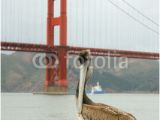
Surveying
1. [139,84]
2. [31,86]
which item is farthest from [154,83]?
[31,86]

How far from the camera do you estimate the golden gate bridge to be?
191 ft

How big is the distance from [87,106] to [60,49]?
52803 millimetres

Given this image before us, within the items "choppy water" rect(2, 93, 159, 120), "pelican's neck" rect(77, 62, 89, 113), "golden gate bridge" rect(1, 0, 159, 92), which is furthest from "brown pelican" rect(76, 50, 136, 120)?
"golden gate bridge" rect(1, 0, 159, 92)

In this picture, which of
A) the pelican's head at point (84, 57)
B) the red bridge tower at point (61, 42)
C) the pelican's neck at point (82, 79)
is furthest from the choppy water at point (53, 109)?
the red bridge tower at point (61, 42)

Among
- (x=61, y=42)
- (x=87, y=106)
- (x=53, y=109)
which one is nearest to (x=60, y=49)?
(x=61, y=42)

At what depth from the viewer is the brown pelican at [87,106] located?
686 centimetres

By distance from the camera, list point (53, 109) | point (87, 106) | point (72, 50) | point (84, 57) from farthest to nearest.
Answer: point (72, 50), point (53, 109), point (87, 106), point (84, 57)

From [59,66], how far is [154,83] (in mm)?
54245

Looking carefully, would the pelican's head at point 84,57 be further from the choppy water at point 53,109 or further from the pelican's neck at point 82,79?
the choppy water at point 53,109

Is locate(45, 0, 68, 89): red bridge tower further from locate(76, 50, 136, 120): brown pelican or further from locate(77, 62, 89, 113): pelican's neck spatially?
locate(77, 62, 89, 113): pelican's neck

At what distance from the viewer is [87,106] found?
7047 mm

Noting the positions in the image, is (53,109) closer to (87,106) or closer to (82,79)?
(87,106)

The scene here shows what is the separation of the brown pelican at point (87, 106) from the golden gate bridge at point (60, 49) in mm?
Answer: 50443

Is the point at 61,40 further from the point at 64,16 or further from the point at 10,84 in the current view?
the point at 10,84
